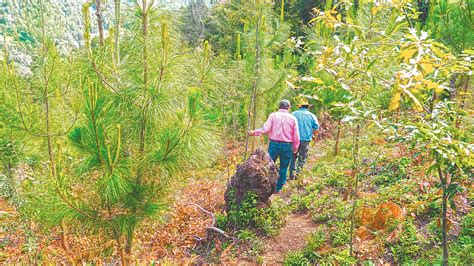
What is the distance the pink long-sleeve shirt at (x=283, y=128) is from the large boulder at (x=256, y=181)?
48 cm

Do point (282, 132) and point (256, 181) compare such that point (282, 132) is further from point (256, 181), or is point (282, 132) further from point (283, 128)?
point (256, 181)

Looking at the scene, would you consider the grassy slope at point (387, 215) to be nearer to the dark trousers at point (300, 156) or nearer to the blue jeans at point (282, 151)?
the dark trousers at point (300, 156)

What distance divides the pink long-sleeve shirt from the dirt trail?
4.59 ft

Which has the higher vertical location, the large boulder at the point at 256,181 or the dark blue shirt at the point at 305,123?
the dark blue shirt at the point at 305,123

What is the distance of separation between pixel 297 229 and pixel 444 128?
11.7 feet

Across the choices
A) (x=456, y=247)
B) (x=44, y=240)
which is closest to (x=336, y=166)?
(x=456, y=247)

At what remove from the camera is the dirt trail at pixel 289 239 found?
4.77 meters

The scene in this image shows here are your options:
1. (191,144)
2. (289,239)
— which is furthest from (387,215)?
(191,144)

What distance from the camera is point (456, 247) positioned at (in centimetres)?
383

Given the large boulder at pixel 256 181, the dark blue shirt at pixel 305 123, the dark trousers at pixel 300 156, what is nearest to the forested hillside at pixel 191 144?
the large boulder at pixel 256 181

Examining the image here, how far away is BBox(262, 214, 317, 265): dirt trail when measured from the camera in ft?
15.7

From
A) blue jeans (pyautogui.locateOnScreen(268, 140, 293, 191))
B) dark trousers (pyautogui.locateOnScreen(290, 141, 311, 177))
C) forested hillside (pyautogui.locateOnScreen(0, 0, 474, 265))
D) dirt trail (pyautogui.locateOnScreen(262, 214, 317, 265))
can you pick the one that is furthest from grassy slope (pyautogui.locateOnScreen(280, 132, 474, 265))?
blue jeans (pyautogui.locateOnScreen(268, 140, 293, 191))

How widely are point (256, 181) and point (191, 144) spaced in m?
2.41

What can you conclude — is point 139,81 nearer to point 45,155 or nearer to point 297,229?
point 45,155
